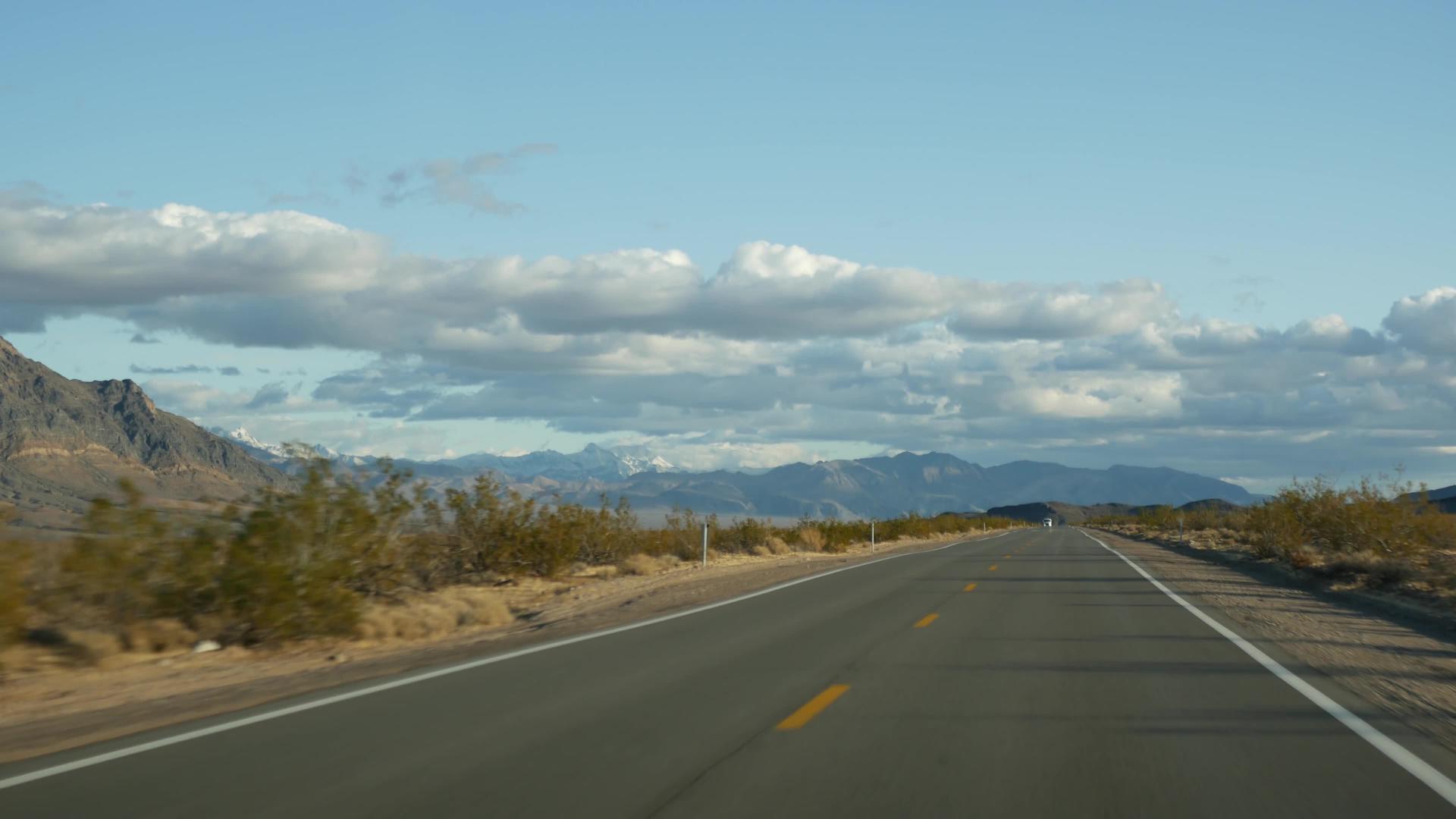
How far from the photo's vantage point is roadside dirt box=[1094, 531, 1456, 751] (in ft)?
35.6

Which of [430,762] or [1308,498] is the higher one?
[1308,498]

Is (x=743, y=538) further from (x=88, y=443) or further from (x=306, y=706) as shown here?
(x=88, y=443)

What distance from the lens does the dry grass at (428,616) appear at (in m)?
17.0

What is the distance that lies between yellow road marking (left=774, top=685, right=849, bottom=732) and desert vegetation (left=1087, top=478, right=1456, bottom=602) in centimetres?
1560

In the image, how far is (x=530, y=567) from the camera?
2761 centimetres

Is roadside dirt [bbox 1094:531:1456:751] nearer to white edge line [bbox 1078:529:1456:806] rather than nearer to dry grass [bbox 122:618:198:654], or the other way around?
white edge line [bbox 1078:529:1456:806]

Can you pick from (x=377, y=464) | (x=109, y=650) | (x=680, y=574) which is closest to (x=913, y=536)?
(x=680, y=574)

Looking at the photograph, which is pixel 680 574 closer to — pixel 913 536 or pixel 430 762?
A: pixel 430 762

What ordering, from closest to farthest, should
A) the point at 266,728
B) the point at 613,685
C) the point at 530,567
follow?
1. the point at 266,728
2. the point at 613,685
3. the point at 530,567

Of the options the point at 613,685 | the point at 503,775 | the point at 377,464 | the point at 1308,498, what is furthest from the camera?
the point at 1308,498

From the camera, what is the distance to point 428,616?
18.3 meters

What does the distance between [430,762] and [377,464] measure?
12.9 m

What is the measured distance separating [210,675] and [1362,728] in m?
11.0

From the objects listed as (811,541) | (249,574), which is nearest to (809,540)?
(811,541)
